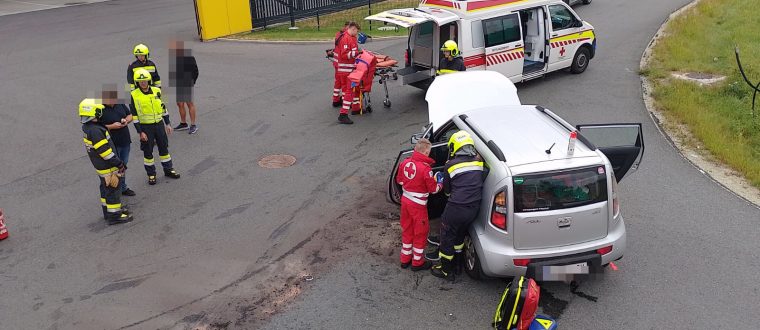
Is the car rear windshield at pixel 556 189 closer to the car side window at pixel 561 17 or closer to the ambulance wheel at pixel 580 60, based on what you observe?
the car side window at pixel 561 17

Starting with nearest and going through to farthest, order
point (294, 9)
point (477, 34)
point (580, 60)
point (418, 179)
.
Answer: point (418, 179) < point (477, 34) < point (580, 60) < point (294, 9)

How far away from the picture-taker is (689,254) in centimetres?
671

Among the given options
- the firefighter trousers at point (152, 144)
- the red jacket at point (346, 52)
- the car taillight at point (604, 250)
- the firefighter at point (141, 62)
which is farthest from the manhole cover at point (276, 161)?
the car taillight at point (604, 250)

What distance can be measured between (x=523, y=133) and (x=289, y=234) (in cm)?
308

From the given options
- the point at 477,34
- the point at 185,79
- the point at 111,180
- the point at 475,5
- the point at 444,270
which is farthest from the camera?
the point at 477,34

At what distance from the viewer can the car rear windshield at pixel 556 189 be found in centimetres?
539

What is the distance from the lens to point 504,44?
11.7 meters

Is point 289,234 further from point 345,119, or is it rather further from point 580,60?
point 580,60

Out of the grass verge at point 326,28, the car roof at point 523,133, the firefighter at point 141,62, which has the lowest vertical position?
the grass verge at point 326,28

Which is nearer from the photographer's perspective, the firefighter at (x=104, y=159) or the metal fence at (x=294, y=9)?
the firefighter at (x=104, y=159)

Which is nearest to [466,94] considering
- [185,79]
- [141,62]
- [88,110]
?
[88,110]

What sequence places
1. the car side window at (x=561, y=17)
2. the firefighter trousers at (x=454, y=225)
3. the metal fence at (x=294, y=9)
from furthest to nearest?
1. the metal fence at (x=294, y=9)
2. the car side window at (x=561, y=17)
3. the firefighter trousers at (x=454, y=225)

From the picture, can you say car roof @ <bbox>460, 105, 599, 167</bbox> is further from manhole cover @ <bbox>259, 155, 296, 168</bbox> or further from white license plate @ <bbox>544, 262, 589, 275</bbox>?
manhole cover @ <bbox>259, 155, 296, 168</bbox>

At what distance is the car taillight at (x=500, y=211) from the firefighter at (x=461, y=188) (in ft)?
0.71
